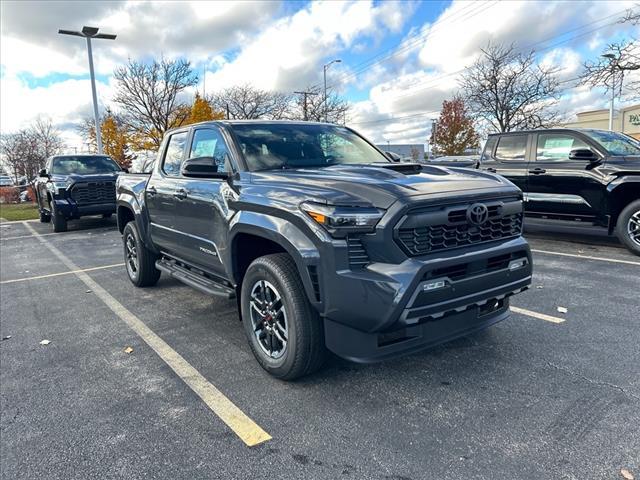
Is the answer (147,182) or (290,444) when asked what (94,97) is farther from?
(290,444)

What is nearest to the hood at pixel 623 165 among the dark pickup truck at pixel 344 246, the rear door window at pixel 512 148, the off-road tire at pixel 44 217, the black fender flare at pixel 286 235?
the rear door window at pixel 512 148

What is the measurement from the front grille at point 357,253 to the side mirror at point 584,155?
Result: 6040 mm

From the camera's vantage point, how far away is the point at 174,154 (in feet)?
16.9

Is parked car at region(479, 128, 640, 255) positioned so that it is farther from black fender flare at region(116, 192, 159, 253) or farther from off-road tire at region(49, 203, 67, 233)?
off-road tire at region(49, 203, 67, 233)

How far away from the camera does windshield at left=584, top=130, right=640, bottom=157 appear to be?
7441 millimetres

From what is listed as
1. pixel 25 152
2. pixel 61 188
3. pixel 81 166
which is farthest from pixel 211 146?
pixel 25 152

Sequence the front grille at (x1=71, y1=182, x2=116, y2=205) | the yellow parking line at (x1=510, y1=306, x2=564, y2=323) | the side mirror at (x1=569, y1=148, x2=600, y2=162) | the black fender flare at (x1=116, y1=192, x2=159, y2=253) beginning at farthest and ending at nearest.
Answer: the front grille at (x1=71, y1=182, x2=116, y2=205), the side mirror at (x1=569, y1=148, x2=600, y2=162), the black fender flare at (x1=116, y1=192, x2=159, y2=253), the yellow parking line at (x1=510, y1=306, x2=564, y2=323)

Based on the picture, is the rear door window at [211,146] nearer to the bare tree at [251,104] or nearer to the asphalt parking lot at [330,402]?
the asphalt parking lot at [330,402]

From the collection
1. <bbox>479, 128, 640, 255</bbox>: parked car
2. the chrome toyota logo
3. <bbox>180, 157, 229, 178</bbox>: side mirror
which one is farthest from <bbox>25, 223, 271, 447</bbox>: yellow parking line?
<bbox>479, 128, 640, 255</bbox>: parked car

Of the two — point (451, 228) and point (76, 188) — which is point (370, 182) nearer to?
point (451, 228)

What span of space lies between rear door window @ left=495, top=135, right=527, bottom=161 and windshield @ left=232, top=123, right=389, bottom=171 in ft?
16.3

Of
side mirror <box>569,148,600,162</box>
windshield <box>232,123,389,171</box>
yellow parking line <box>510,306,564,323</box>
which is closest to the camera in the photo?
windshield <box>232,123,389,171</box>

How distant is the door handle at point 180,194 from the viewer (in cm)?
449

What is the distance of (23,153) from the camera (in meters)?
32.3
